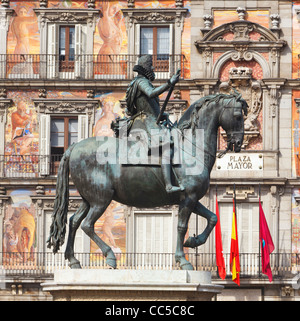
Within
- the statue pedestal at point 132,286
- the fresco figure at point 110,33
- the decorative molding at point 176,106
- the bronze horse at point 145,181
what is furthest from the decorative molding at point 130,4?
the statue pedestal at point 132,286

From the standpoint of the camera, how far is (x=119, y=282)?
59.2 feet

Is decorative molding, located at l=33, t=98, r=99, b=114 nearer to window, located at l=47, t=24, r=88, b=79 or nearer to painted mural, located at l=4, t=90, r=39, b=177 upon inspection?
painted mural, located at l=4, t=90, r=39, b=177

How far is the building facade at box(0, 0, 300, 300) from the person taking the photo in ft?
127

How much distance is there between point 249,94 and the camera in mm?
39062

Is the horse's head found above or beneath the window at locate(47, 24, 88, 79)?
beneath

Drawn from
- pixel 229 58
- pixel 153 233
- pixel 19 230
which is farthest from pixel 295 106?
pixel 19 230

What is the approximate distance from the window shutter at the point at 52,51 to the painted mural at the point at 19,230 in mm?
3835

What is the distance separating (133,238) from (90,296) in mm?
20852

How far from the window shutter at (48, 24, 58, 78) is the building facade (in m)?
0.04

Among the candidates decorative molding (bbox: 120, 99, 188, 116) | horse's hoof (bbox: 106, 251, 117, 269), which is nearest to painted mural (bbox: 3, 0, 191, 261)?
decorative molding (bbox: 120, 99, 188, 116)

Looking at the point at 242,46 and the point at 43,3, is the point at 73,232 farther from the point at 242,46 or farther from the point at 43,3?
the point at 43,3

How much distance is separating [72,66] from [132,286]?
22428mm

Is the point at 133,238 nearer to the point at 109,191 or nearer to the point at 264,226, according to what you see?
the point at 264,226
